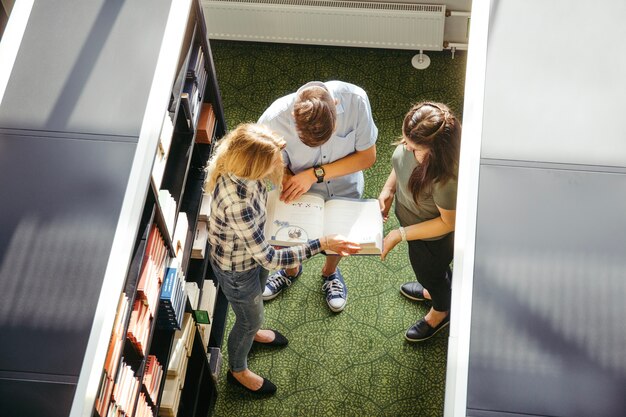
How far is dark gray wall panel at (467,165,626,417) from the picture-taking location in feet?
7.08

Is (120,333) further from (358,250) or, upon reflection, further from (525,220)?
(525,220)

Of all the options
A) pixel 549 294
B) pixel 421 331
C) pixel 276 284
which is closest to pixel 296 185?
pixel 276 284

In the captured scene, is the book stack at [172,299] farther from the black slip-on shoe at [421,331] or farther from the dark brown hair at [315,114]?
the black slip-on shoe at [421,331]

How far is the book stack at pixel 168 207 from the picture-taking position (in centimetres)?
344

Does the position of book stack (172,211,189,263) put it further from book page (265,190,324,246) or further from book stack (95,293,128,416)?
book stack (95,293,128,416)

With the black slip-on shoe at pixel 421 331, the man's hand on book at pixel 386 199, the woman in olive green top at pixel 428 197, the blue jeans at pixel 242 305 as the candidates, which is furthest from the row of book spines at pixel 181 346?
the black slip-on shoe at pixel 421 331

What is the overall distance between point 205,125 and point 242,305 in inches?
49.1

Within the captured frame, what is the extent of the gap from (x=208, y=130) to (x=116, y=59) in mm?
1326

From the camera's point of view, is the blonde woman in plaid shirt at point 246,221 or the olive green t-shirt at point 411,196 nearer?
the blonde woman in plaid shirt at point 246,221

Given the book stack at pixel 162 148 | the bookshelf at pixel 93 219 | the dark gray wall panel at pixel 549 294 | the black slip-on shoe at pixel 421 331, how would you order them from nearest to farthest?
the dark gray wall panel at pixel 549 294, the bookshelf at pixel 93 219, the book stack at pixel 162 148, the black slip-on shoe at pixel 421 331

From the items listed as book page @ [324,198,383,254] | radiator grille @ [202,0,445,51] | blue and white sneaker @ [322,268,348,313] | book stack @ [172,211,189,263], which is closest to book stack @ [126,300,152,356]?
book stack @ [172,211,189,263]

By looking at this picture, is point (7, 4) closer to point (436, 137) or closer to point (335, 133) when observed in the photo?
point (335, 133)

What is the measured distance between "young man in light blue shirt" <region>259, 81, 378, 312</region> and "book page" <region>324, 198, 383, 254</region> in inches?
Answer: 6.5

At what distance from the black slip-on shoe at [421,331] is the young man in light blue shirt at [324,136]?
2.92 ft
